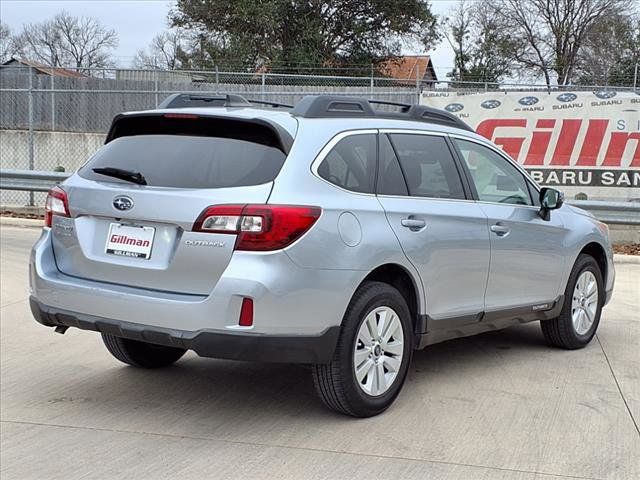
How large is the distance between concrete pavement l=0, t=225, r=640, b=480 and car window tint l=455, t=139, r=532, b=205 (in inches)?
47.8

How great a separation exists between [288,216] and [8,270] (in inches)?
244

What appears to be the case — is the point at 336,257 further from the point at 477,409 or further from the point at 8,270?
the point at 8,270

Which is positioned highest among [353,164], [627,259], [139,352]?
[353,164]

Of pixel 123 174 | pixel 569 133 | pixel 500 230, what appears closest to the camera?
pixel 123 174

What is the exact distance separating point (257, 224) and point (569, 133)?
392 inches

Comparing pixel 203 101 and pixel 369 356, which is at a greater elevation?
pixel 203 101

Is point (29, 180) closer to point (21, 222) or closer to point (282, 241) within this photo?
point (21, 222)

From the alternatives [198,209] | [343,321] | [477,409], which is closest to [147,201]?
[198,209]

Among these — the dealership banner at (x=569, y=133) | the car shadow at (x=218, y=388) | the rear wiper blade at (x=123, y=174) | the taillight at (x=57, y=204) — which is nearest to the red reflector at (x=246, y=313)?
the car shadow at (x=218, y=388)

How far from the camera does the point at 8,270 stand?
9367 mm

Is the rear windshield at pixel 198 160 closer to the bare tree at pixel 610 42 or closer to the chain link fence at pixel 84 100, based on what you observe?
the chain link fence at pixel 84 100

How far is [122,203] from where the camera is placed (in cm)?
448

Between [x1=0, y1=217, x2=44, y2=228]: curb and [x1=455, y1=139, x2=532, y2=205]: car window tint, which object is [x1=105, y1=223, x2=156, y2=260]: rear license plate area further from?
[x1=0, y1=217, x2=44, y2=228]: curb

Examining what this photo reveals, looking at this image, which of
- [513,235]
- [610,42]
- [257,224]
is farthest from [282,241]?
[610,42]
